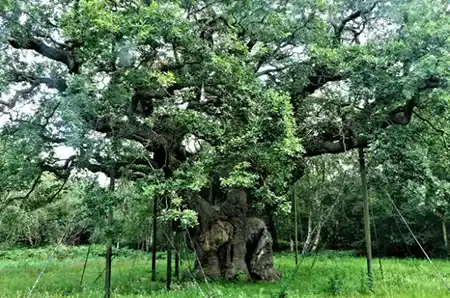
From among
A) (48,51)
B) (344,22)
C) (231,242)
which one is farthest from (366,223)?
(48,51)

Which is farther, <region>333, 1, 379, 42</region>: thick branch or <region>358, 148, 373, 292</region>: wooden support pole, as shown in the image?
<region>333, 1, 379, 42</region>: thick branch

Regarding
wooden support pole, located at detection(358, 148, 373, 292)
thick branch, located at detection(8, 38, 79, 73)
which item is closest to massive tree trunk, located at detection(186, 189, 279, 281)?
wooden support pole, located at detection(358, 148, 373, 292)

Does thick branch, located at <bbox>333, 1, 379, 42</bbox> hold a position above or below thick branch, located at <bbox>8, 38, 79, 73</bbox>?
above

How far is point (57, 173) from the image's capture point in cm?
1055

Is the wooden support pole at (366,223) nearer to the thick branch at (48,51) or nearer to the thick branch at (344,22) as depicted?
the thick branch at (344,22)

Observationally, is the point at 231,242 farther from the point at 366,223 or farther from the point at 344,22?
the point at 344,22

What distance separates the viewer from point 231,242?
471 inches

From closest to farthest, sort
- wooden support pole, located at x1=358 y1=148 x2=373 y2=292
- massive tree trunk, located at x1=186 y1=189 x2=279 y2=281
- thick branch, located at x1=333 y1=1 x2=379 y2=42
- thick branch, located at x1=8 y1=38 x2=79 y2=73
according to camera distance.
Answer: wooden support pole, located at x1=358 y1=148 x2=373 y2=292
thick branch, located at x1=8 y1=38 x2=79 y2=73
thick branch, located at x1=333 y1=1 x2=379 y2=42
massive tree trunk, located at x1=186 y1=189 x2=279 y2=281

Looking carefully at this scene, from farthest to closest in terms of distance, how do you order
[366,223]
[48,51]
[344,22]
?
[344,22], [48,51], [366,223]

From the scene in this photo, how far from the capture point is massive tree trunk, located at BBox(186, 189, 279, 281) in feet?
38.3

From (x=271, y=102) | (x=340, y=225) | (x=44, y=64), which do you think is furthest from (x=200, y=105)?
(x=340, y=225)

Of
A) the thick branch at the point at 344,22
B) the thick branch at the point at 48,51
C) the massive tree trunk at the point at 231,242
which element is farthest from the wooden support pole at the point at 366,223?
the thick branch at the point at 48,51

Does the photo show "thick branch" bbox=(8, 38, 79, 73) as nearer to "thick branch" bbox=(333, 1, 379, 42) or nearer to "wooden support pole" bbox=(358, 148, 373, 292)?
"wooden support pole" bbox=(358, 148, 373, 292)

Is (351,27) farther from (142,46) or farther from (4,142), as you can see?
(4,142)
